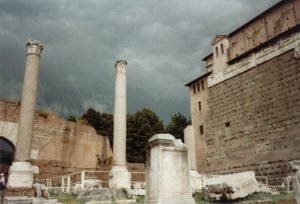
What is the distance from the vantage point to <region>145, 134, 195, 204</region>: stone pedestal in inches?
241

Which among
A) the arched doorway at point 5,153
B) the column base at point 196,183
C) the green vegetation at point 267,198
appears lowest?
the green vegetation at point 267,198

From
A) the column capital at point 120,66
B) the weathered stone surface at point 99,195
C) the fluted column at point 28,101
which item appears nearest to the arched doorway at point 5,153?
the fluted column at point 28,101

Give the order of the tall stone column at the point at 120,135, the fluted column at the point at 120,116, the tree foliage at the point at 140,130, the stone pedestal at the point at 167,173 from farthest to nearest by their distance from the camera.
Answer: the tree foliage at the point at 140,130, the fluted column at the point at 120,116, the tall stone column at the point at 120,135, the stone pedestal at the point at 167,173

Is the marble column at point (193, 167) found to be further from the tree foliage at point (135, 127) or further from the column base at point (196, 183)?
the tree foliage at point (135, 127)

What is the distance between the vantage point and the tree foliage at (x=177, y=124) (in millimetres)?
41438

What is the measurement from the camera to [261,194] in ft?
38.0

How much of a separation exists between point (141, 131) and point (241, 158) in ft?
56.9

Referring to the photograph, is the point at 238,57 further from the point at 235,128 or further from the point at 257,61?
the point at 235,128

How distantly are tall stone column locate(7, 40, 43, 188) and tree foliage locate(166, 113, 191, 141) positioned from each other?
99.1 ft

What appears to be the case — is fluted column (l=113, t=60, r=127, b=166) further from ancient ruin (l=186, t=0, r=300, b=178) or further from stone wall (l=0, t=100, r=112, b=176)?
ancient ruin (l=186, t=0, r=300, b=178)

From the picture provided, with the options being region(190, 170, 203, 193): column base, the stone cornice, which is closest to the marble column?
region(190, 170, 203, 193): column base

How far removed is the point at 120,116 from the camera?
1491cm

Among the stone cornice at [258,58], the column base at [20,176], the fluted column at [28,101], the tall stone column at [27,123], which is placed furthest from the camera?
the stone cornice at [258,58]

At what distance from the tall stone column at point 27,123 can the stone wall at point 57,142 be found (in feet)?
28.0
